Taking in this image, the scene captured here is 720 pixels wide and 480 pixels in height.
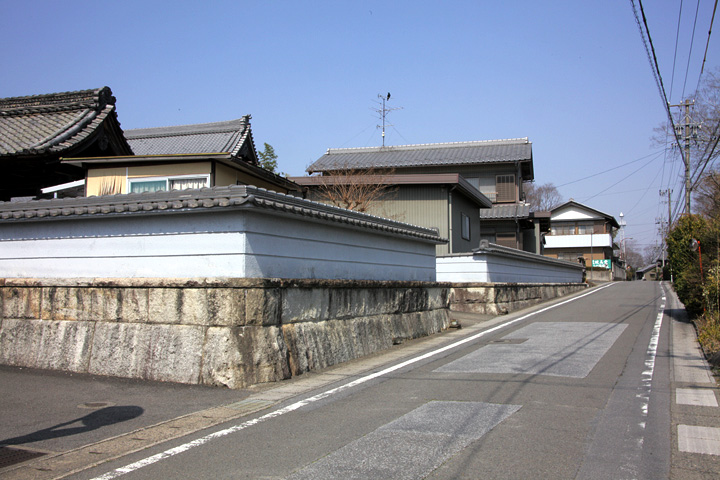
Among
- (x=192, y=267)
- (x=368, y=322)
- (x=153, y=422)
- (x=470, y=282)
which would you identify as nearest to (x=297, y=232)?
(x=192, y=267)

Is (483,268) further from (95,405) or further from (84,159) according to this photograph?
(95,405)

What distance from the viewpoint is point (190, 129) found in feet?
74.9

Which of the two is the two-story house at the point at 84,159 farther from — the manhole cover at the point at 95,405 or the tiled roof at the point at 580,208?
the tiled roof at the point at 580,208

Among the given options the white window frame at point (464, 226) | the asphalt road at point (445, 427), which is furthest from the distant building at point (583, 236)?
the asphalt road at point (445, 427)

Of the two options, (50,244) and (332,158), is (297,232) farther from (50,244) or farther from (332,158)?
(332,158)

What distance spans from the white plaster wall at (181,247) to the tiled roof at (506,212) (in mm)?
23412

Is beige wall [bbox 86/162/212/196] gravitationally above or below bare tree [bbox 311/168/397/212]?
below

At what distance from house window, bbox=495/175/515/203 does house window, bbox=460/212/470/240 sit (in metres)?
7.36

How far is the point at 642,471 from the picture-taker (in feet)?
15.0

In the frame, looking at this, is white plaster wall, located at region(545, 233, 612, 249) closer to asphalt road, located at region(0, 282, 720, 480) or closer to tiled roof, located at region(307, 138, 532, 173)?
tiled roof, located at region(307, 138, 532, 173)

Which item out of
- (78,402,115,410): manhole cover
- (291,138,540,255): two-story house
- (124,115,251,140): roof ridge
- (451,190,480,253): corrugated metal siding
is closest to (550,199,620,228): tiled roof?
(291,138,540,255): two-story house

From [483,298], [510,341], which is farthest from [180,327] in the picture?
[483,298]

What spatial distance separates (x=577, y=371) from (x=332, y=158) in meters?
28.8

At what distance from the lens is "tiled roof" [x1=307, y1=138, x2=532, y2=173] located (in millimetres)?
33875
